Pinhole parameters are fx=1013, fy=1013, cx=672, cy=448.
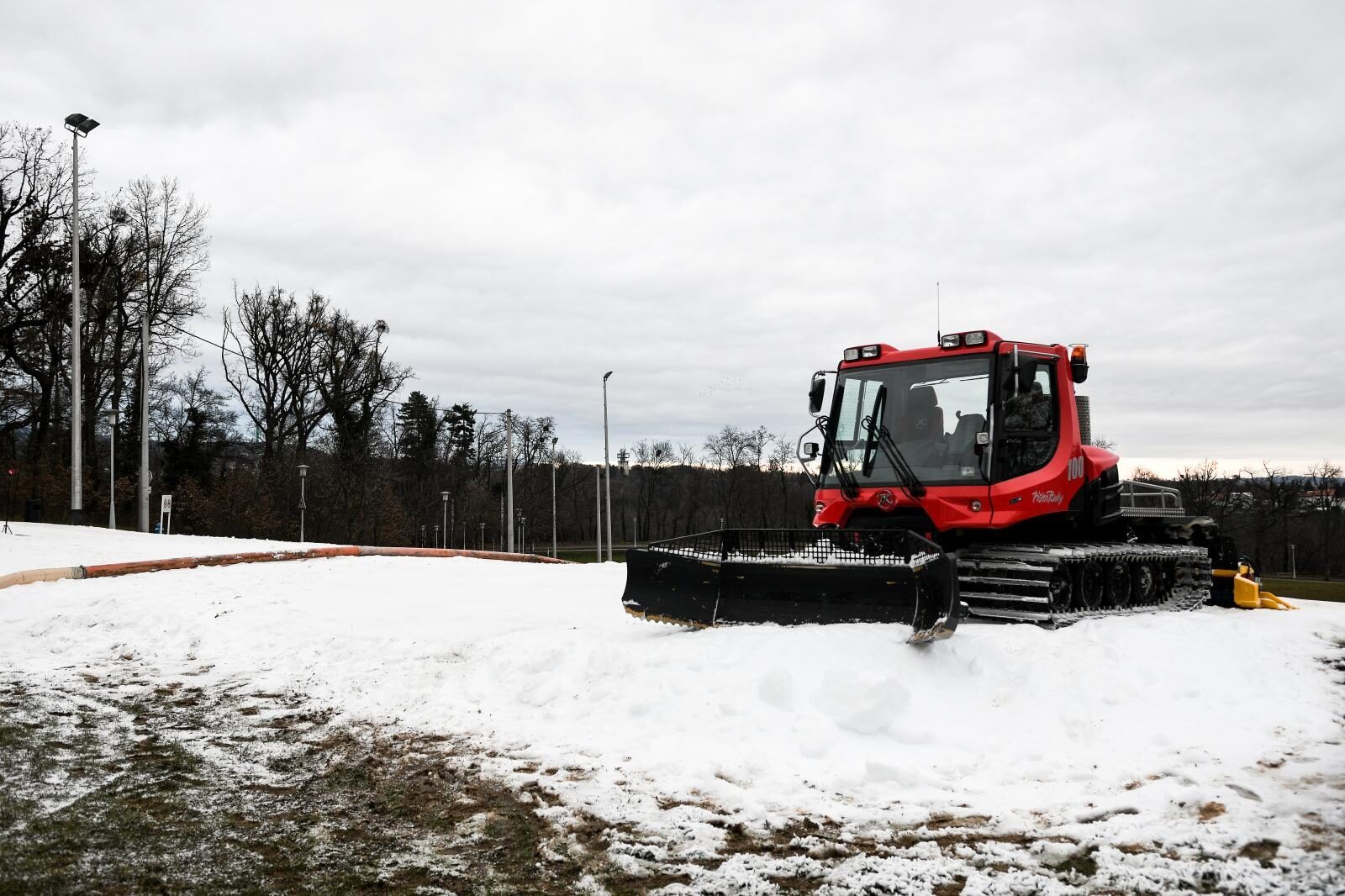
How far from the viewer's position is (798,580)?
865 cm

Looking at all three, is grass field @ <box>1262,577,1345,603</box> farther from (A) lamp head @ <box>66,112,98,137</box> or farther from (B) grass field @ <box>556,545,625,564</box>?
(A) lamp head @ <box>66,112,98,137</box>

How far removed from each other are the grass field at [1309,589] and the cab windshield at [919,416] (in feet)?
157

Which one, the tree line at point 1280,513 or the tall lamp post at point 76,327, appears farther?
the tree line at point 1280,513

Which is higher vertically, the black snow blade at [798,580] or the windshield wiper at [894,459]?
the windshield wiper at [894,459]

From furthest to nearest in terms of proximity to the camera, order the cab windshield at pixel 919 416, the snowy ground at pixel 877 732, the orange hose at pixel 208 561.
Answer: the orange hose at pixel 208 561 < the cab windshield at pixel 919 416 < the snowy ground at pixel 877 732

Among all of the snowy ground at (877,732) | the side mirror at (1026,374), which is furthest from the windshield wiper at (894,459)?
the snowy ground at (877,732)

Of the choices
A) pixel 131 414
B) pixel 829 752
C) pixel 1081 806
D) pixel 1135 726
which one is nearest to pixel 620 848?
pixel 829 752

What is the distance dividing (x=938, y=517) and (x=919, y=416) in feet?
3.82

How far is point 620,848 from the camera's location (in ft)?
15.8

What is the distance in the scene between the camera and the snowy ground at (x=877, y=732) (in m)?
4.66

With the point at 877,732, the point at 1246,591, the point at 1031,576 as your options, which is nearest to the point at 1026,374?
the point at 1031,576

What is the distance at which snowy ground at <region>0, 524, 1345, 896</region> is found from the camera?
15.3 feet

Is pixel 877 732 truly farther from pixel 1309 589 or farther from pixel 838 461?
pixel 1309 589

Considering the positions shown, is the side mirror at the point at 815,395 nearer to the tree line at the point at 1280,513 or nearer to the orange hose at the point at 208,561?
the orange hose at the point at 208,561
